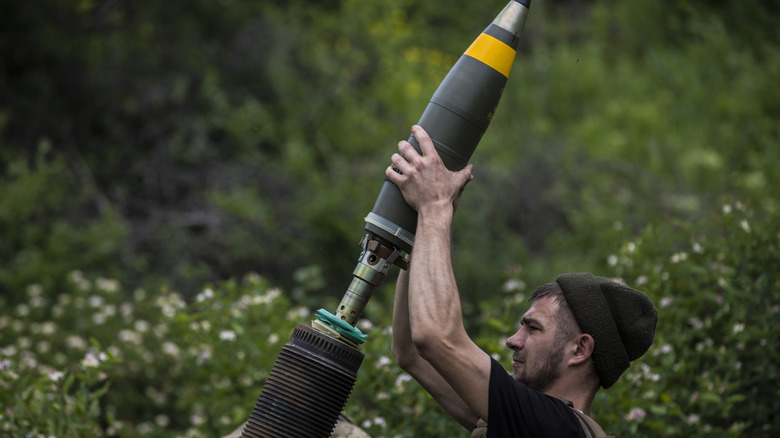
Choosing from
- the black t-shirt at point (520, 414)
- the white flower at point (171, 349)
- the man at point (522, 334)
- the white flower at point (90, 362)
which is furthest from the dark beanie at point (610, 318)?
the white flower at point (171, 349)

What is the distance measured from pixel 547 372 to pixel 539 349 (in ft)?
0.25

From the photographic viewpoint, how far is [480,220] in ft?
26.9

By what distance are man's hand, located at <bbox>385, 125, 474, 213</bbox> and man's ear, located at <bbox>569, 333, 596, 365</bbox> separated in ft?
1.92

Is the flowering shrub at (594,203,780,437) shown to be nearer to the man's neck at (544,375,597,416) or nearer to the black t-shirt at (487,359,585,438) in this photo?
the man's neck at (544,375,597,416)

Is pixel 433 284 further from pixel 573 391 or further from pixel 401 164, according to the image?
pixel 573 391

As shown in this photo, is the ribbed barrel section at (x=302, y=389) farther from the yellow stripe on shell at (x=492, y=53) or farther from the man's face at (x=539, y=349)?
the yellow stripe on shell at (x=492, y=53)

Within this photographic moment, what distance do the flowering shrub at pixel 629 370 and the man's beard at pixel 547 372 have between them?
1171 mm

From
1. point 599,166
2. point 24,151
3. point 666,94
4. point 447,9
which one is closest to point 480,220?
point 599,166

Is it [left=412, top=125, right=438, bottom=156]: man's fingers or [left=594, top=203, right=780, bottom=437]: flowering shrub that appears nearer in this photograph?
[left=412, top=125, right=438, bottom=156]: man's fingers

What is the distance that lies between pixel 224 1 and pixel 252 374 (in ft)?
23.5

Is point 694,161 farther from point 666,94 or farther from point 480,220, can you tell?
point 480,220

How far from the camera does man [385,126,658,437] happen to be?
2.43 meters

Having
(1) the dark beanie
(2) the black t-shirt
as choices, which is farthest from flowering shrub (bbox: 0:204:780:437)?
(2) the black t-shirt

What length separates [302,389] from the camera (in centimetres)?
271
